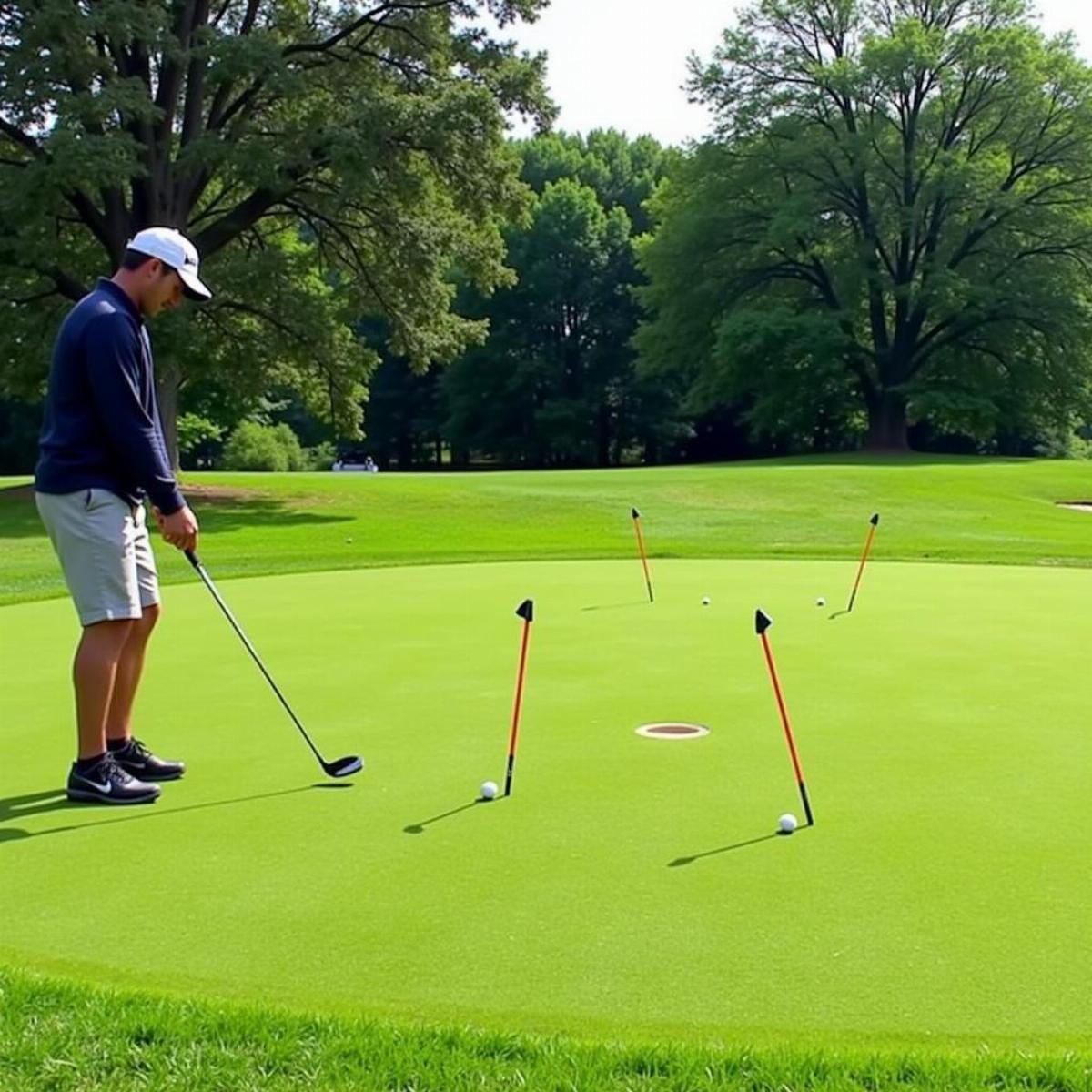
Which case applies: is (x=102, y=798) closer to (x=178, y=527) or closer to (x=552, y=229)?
(x=178, y=527)

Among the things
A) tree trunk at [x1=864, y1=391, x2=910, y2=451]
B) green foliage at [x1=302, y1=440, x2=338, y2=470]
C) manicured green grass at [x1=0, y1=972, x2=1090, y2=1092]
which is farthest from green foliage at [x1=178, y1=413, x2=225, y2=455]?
manicured green grass at [x1=0, y1=972, x2=1090, y2=1092]

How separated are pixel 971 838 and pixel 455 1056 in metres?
1.97

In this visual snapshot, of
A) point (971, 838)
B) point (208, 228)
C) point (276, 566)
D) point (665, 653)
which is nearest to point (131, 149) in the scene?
point (208, 228)

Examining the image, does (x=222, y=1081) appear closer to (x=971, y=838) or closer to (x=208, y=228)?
(x=971, y=838)

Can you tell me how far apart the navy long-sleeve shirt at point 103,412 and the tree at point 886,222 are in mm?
37590

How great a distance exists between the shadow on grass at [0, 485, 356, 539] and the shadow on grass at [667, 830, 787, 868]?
54.6 ft

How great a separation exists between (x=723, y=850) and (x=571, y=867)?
1.54 ft

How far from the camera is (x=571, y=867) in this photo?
3.61 meters

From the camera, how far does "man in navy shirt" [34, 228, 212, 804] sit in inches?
173

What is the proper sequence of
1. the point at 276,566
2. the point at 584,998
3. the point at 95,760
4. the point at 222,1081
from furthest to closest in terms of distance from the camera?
the point at 276,566 < the point at 95,760 < the point at 584,998 < the point at 222,1081

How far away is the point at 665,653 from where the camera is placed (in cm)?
714

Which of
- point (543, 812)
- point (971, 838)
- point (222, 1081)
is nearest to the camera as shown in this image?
point (222, 1081)

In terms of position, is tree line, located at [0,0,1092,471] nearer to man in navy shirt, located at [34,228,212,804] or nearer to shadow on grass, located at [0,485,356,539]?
shadow on grass, located at [0,485,356,539]

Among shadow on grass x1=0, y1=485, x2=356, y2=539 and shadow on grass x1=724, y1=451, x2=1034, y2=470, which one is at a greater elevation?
shadow on grass x1=724, y1=451, x2=1034, y2=470
